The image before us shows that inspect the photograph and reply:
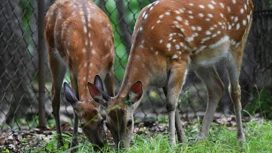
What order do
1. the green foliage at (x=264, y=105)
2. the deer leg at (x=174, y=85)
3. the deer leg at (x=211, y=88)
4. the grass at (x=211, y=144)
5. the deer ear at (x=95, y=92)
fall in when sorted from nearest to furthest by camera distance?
the grass at (x=211, y=144) < the deer ear at (x=95, y=92) < the deer leg at (x=174, y=85) < the deer leg at (x=211, y=88) < the green foliage at (x=264, y=105)

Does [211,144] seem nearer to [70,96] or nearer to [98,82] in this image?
[98,82]

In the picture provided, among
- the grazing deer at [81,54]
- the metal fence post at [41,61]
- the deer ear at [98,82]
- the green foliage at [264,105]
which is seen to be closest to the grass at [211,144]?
the grazing deer at [81,54]

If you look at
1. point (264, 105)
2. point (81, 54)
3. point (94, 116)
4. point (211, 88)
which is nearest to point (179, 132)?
point (211, 88)

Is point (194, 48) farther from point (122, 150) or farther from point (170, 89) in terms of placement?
point (122, 150)

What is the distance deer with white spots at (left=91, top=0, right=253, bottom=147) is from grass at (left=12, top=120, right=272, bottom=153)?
0.14m

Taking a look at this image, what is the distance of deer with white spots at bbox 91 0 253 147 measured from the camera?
7.36 metres

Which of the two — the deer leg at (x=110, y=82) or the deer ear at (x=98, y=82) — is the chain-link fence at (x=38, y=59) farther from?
the deer ear at (x=98, y=82)

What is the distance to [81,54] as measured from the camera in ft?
26.0

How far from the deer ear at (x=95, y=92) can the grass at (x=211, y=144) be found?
0.45 meters

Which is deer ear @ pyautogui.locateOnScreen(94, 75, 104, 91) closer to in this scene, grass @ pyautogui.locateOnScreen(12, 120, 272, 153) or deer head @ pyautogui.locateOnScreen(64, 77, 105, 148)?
deer head @ pyautogui.locateOnScreen(64, 77, 105, 148)

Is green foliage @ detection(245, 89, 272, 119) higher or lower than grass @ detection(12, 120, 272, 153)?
higher

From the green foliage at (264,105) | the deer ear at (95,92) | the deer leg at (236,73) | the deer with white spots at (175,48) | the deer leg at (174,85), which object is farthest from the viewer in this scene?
the green foliage at (264,105)

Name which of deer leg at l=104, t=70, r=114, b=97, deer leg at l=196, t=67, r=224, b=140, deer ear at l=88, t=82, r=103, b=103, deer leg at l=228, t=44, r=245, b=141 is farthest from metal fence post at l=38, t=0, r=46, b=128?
deer leg at l=228, t=44, r=245, b=141

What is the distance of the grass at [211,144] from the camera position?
7082mm
